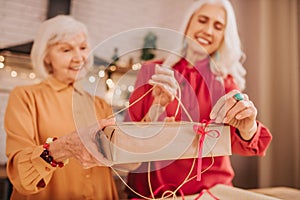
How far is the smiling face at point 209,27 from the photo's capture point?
3.92 feet

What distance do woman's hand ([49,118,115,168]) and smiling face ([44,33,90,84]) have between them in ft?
1.00

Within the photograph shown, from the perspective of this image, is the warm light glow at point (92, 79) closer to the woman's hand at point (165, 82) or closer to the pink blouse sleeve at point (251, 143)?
the woman's hand at point (165, 82)

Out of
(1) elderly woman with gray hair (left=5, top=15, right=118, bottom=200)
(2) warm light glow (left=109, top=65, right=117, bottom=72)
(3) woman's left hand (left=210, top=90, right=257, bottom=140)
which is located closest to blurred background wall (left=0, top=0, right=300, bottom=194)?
(2) warm light glow (left=109, top=65, right=117, bottom=72)

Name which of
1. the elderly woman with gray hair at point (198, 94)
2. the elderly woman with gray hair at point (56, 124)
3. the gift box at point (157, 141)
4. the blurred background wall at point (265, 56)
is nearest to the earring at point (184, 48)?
the elderly woman with gray hair at point (198, 94)

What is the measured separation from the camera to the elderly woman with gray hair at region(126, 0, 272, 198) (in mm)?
921

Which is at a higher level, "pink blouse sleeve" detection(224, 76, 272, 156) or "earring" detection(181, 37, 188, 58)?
"earring" detection(181, 37, 188, 58)

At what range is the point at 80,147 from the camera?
0.80 m

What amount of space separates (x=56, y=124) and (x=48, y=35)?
289 mm

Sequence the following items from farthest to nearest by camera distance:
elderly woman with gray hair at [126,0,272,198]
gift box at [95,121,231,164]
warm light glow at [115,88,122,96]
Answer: warm light glow at [115,88,122,96], elderly woman with gray hair at [126,0,272,198], gift box at [95,121,231,164]

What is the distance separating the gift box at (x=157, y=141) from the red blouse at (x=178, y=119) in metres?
0.16

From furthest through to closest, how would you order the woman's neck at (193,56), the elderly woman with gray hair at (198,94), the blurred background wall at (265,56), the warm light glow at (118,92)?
the blurred background wall at (265,56), the woman's neck at (193,56), the warm light glow at (118,92), the elderly woman with gray hair at (198,94)

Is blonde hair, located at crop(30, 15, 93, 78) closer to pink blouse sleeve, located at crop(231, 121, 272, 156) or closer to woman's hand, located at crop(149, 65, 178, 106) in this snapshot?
woman's hand, located at crop(149, 65, 178, 106)

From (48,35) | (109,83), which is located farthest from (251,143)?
(48,35)

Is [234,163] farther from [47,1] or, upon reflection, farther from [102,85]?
[47,1]
